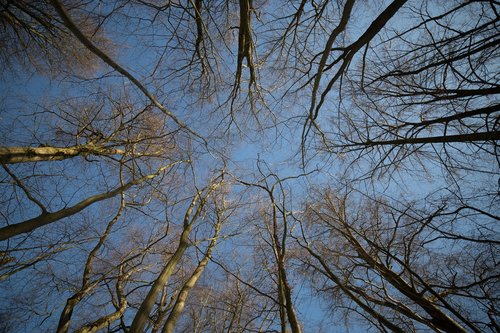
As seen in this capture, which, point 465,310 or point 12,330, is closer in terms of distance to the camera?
point 465,310

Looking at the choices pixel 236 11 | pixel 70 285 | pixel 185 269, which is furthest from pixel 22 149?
pixel 185 269

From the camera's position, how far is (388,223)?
4.37 metres

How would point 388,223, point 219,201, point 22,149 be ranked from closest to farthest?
1. point 22,149
2. point 388,223
3. point 219,201

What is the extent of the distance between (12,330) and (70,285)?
7.16ft

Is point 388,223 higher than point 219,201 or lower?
lower

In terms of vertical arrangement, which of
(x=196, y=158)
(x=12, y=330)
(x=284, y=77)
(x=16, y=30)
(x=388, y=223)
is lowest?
(x=12, y=330)

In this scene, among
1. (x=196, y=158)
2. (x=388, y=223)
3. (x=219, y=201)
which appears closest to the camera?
(x=388, y=223)

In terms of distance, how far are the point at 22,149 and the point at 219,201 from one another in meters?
4.54

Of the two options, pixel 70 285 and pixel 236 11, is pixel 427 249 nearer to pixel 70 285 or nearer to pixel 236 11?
pixel 236 11

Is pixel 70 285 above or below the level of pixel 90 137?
below

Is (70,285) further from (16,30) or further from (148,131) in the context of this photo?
(16,30)

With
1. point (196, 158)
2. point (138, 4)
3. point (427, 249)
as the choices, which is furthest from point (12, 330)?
point (427, 249)

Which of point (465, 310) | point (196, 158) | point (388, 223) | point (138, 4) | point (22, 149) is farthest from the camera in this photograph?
point (196, 158)

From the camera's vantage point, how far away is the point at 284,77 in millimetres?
3910
